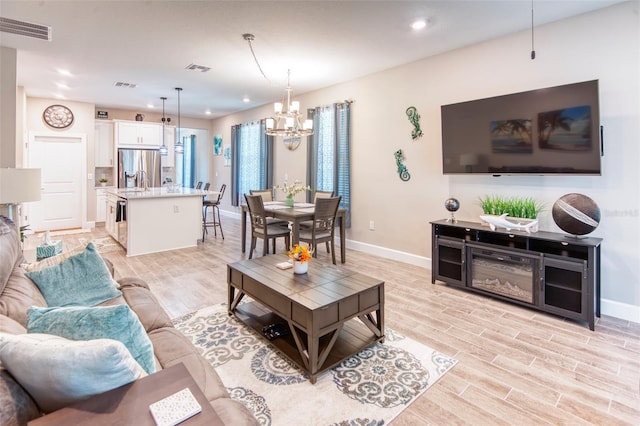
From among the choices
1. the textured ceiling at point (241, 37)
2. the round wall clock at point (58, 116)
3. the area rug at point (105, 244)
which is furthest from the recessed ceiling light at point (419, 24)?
the round wall clock at point (58, 116)

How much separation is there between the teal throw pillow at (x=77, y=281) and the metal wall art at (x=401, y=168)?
Answer: 384 centimetres

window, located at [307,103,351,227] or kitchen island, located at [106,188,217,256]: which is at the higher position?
window, located at [307,103,351,227]

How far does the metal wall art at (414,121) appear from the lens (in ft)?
15.3

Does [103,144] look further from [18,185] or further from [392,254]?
[392,254]

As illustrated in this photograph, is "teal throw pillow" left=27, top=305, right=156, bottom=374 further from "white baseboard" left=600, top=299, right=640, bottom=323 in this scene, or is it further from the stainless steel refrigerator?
the stainless steel refrigerator

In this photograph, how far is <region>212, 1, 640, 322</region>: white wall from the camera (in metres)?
3.08

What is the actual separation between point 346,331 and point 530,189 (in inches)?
104

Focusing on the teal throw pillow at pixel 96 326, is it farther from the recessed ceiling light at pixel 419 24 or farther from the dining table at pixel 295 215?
the recessed ceiling light at pixel 419 24

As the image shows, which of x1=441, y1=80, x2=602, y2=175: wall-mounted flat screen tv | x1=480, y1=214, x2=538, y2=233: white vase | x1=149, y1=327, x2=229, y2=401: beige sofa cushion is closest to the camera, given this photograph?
x1=149, y1=327, x2=229, y2=401: beige sofa cushion

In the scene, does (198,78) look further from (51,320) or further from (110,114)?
(51,320)

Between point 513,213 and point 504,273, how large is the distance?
2.21ft

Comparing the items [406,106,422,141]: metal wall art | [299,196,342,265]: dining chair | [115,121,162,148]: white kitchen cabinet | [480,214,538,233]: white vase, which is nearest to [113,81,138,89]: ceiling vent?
[115,121,162,148]: white kitchen cabinet

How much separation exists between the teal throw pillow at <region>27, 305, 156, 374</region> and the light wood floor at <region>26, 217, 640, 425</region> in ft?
4.60

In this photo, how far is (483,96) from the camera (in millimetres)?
4023
